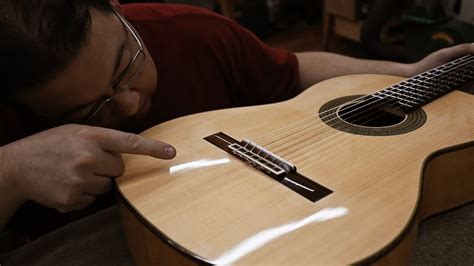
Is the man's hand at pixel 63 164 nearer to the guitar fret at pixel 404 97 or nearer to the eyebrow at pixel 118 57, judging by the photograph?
the eyebrow at pixel 118 57

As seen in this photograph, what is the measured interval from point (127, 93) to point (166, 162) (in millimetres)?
174

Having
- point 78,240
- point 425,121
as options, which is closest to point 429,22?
point 425,121

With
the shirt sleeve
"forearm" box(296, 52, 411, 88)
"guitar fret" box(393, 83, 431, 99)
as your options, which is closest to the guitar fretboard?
"guitar fret" box(393, 83, 431, 99)

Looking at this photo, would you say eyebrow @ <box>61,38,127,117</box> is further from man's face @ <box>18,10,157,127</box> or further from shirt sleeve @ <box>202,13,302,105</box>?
shirt sleeve @ <box>202,13,302,105</box>

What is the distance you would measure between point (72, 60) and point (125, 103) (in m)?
0.14

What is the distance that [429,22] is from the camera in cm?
213

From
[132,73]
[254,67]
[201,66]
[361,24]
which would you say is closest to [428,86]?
[254,67]

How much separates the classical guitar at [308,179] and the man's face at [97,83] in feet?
0.33

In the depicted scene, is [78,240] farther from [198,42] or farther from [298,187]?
[198,42]

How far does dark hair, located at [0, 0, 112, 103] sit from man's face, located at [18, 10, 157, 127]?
0.7 inches

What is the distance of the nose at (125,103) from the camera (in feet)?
2.71

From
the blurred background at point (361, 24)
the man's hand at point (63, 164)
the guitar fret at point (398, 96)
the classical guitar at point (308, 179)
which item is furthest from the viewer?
the blurred background at point (361, 24)

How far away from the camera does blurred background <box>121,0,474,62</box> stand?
Result: 2.06 meters

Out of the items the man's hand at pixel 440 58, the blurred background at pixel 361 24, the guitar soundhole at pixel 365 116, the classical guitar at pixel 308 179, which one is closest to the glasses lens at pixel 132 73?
the classical guitar at pixel 308 179
